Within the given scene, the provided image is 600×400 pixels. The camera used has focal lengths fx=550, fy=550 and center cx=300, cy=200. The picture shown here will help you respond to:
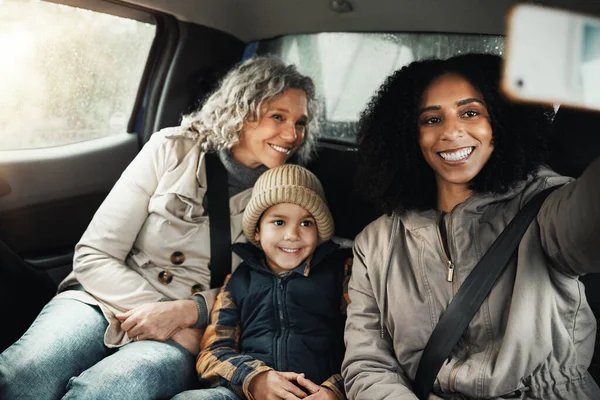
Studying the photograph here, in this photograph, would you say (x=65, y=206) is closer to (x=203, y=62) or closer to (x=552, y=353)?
(x=203, y=62)

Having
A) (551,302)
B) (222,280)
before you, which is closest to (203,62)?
(222,280)

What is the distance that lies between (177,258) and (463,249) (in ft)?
3.78

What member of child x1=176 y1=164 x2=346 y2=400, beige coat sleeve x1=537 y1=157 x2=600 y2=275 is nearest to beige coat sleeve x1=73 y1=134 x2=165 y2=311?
child x1=176 y1=164 x2=346 y2=400

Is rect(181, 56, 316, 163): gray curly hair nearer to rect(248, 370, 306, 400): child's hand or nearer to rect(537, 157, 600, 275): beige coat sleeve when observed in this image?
rect(248, 370, 306, 400): child's hand

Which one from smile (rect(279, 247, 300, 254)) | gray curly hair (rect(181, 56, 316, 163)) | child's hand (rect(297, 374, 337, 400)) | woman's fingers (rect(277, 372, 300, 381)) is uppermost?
gray curly hair (rect(181, 56, 316, 163))

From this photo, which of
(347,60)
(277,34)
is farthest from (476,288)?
(277,34)

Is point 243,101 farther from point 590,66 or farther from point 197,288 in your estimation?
point 590,66

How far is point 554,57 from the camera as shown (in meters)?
0.85

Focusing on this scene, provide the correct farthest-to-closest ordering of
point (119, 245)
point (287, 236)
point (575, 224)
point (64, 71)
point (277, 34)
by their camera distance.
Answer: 1. point (277, 34)
2. point (64, 71)
3. point (119, 245)
4. point (287, 236)
5. point (575, 224)

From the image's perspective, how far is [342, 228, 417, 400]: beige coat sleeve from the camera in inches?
63.0

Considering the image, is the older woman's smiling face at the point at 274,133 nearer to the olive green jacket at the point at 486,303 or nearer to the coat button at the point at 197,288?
the coat button at the point at 197,288

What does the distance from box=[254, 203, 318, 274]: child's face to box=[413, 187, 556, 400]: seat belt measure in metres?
0.61

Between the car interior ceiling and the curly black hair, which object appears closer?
the curly black hair

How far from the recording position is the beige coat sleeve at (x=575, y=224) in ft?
3.84
